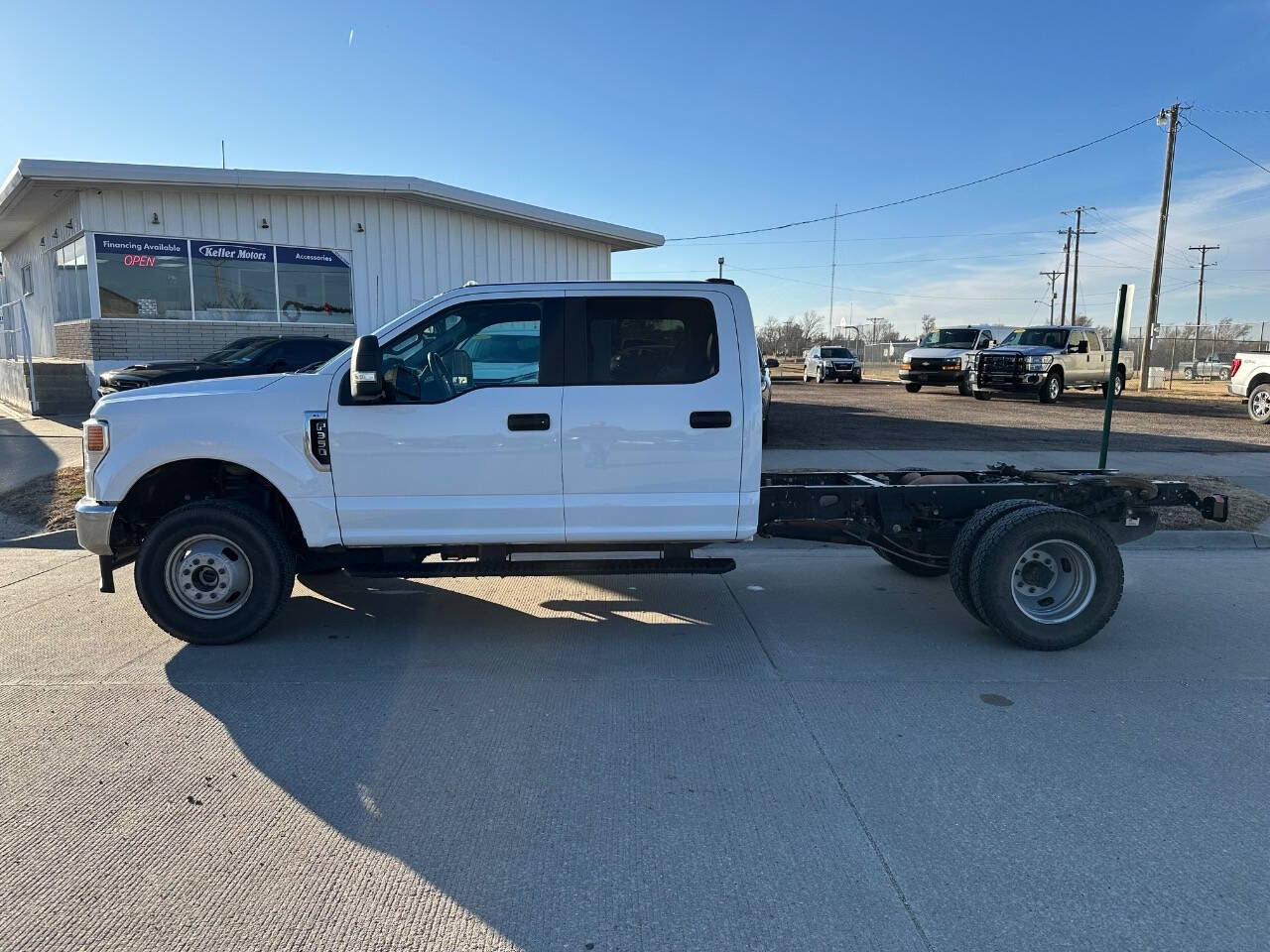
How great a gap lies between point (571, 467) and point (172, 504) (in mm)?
2733

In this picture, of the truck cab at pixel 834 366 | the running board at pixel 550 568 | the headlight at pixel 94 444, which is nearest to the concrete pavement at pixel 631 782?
the running board at pixel 550 568

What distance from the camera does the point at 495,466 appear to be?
5.02m

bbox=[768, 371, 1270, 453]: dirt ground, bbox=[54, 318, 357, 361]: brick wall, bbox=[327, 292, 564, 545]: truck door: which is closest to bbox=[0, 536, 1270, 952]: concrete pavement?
bbox=[327, 292, 564, 545]: truck door

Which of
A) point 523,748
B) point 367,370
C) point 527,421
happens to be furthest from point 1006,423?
point 523,748

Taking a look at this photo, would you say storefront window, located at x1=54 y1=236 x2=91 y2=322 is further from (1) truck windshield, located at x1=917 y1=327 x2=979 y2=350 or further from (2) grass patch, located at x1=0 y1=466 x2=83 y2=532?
(1) truck windshield, located at x1=917 y1=327 x2=979 y2=350

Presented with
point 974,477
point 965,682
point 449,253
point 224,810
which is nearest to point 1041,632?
point 965,682

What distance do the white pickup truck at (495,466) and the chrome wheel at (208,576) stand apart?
0.01 metres

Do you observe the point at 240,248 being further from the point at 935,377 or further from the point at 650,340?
the point at 935,377

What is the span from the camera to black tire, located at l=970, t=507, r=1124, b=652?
203 inches

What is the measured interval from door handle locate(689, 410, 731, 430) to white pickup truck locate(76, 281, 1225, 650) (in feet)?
0.06

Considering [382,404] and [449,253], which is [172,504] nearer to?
[382,404]

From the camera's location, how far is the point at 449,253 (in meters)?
19.9

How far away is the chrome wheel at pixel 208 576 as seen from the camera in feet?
16.8

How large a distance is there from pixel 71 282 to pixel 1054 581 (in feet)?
68.9
